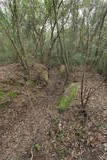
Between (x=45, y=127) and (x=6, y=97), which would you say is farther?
(x=6, y=97)

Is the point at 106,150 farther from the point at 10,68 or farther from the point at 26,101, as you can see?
the point at 10,68

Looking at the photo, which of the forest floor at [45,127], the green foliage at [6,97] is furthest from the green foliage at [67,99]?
the green foliage at [6,97]

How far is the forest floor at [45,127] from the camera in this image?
3.17 metres

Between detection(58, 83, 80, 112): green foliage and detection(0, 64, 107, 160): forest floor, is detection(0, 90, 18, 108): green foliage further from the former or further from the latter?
detection(58, 83, 80, 112): green foliage

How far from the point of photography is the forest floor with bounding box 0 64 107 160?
317cm

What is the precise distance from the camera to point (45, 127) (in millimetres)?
3949

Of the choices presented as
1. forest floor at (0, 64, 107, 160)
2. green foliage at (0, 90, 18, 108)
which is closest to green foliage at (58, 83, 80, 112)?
forest floor at (0, 64, 107, 160)

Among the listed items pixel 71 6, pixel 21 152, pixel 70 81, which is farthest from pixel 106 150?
pixel 71 6

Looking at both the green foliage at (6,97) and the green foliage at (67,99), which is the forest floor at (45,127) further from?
the green foliage at (67,99)

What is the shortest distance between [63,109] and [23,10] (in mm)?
5467

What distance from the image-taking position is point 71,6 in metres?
6.41

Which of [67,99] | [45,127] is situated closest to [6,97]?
[45,127]

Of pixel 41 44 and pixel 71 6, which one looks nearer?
pixel 71 6

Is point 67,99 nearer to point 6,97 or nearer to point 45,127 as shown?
point 45,127
